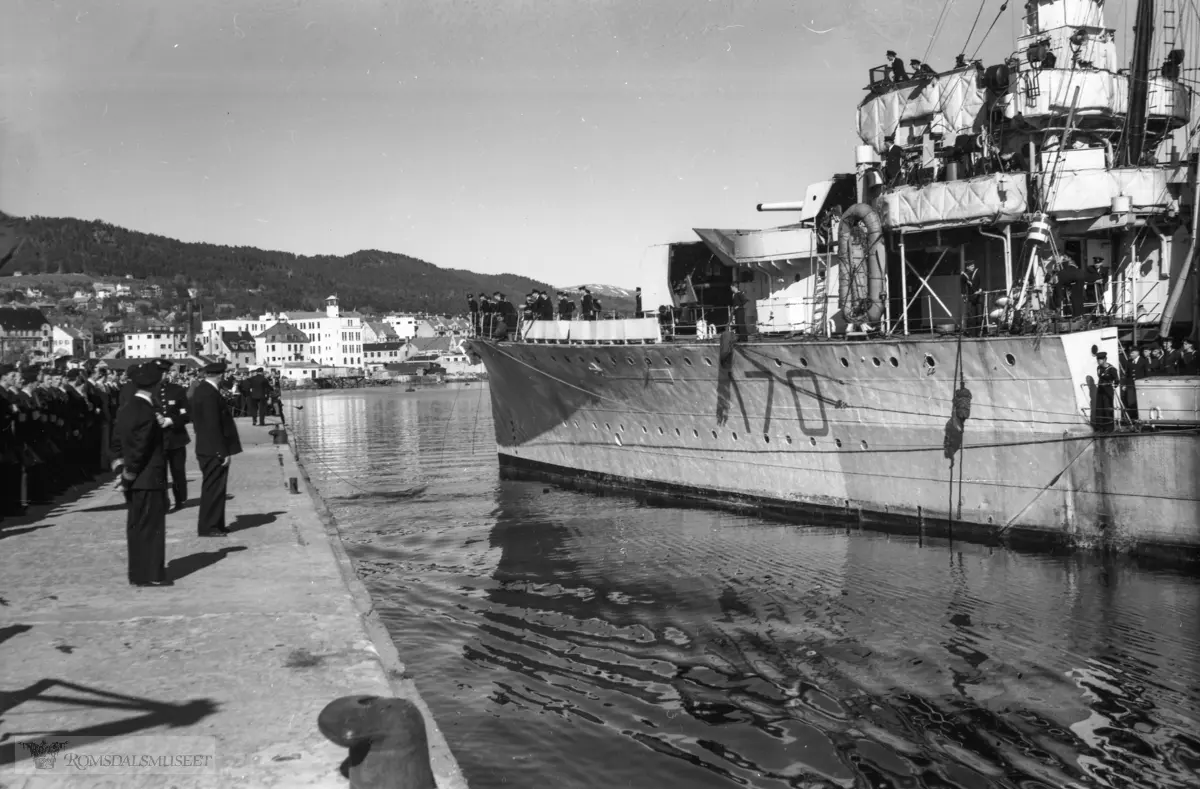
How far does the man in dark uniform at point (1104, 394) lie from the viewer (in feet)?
48.1

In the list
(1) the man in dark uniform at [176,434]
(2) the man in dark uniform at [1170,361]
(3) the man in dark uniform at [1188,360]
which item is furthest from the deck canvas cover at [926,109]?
(1) the man in dark uniform at [176,434]

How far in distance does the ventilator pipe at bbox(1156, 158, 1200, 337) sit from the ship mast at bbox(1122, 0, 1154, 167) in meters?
1.72

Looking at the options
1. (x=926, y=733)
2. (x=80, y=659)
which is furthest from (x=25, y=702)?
(x=926, y=733)

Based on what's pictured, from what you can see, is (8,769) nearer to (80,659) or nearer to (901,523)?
(80,659)

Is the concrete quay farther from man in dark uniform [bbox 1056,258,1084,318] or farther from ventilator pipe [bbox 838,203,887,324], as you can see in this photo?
man in dark uniform [bbox 1056,258,1084,318]

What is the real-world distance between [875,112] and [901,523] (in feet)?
29.1

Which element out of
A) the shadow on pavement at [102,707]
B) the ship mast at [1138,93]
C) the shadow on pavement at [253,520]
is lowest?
the shadow on pavement at [253,520]

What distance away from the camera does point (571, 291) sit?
85.9 ft

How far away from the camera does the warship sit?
14.9 metres

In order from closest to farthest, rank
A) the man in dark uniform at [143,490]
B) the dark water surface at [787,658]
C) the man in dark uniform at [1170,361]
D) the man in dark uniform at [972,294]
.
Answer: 1. the dark water surface at [787,658]
2. the man in dark uniform at [143,490]
3. the man in dark uniform at [1170,361]
4. the man in dark uniform at [972,294]

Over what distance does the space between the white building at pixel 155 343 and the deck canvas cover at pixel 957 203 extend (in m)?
173

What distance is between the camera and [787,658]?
9.57 m

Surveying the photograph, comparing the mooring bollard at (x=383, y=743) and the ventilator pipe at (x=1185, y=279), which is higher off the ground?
the ventilator pipe at (x=1185, y=279)

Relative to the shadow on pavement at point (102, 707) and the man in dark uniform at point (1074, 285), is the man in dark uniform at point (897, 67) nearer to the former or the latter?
the man in dark uniform at point (1074, 285)
